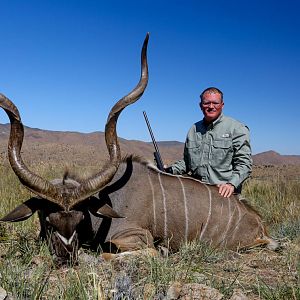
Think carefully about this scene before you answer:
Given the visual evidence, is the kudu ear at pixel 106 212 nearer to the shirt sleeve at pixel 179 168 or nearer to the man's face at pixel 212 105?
the shirt sleeve at pixel 179 168

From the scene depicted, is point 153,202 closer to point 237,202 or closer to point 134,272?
point 237,202

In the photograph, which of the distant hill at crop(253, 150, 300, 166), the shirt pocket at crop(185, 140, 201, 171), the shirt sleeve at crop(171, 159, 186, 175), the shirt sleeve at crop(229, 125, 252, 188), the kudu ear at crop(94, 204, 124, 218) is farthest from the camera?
the distant hill at crop(253, 150, 300, 166)

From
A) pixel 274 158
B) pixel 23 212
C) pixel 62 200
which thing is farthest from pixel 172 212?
pixel 274 158

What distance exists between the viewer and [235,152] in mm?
4629

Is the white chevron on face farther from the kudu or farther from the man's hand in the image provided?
the man's hand

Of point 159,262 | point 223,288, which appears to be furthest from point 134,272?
point 223,288

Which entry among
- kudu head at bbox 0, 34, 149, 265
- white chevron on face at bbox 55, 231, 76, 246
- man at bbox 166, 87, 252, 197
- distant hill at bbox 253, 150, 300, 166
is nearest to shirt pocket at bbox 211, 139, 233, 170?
man at bbox 166, 87, 252, 197

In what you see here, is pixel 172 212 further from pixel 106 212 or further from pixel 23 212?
pixel 23 212

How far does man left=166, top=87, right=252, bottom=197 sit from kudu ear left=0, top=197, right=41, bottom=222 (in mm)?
1838

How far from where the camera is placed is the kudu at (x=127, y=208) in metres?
3.45

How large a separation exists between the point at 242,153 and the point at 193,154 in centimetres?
55

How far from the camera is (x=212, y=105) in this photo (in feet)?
15.4

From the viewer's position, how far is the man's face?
15.4 feet

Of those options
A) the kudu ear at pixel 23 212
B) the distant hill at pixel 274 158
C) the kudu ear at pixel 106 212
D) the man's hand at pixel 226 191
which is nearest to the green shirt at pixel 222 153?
the man's hand at pixel 226 191
